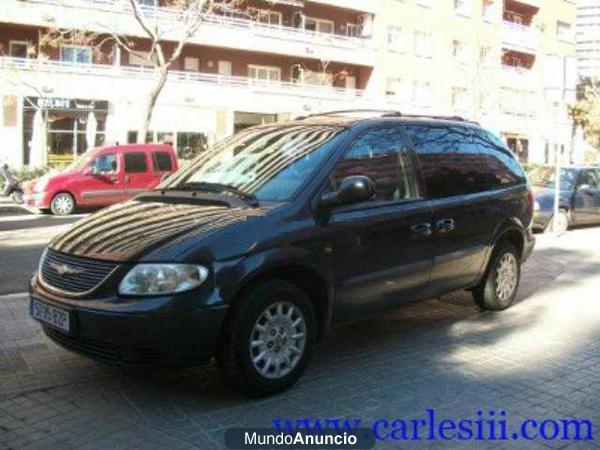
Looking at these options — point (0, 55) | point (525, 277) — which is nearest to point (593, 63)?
point (0, 55)

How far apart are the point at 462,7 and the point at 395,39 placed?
8.02 meters

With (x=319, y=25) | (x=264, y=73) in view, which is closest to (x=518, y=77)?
(x=319, y=25)

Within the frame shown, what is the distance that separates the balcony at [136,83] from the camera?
30688mm

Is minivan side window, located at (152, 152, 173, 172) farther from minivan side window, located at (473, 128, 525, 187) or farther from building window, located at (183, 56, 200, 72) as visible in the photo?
building window, located at (183, 56, 200, 72)

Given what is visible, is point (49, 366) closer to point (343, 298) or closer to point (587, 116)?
point (343, 298)

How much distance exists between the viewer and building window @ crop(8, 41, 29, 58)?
3231cm

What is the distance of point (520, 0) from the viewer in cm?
5553

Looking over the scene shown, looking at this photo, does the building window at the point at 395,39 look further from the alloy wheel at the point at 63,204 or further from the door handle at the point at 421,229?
the door handle at the point at 421,229

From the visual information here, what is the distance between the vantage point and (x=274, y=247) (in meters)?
4.63

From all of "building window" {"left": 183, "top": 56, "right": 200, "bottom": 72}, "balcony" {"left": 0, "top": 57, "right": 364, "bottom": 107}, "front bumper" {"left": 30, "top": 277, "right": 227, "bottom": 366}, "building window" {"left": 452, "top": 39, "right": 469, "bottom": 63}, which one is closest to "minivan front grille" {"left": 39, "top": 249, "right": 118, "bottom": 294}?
"front bumper" {"left": 30, "top": 277, "right": 227, "bottom": 366}

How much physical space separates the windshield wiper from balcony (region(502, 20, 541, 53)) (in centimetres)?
5208

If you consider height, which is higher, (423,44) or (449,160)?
(423,44)

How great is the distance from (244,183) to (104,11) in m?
29.2

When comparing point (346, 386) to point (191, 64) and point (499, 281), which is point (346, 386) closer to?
point (499, 281)
